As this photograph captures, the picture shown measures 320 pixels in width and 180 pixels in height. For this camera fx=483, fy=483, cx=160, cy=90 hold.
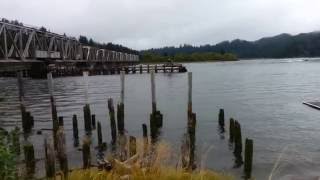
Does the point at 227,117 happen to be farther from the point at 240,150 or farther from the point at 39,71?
the point at 39,71

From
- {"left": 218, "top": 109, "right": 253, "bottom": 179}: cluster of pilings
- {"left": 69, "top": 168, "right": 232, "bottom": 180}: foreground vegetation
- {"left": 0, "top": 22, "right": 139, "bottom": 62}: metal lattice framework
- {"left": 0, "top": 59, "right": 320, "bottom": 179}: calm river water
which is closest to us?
{"left": 69, "top": 168, "right": 232, "bottom": 180}: foreground vegetation

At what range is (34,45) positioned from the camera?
9181 cm

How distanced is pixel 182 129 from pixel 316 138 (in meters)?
10.3

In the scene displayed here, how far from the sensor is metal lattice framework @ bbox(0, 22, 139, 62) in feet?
239

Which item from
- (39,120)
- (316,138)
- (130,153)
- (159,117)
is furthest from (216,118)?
(130,153)

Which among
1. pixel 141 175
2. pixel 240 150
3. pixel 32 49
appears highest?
pixel 32 49

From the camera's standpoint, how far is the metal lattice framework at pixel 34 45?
72875mm

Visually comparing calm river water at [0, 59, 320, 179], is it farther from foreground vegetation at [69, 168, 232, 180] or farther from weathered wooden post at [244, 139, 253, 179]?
foreground vegetation at [69, 168, 232, 180]

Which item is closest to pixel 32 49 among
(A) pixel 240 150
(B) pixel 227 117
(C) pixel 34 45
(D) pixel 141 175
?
(C) pixel 34 45

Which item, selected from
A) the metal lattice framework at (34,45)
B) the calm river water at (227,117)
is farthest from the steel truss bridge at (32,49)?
the calm river water at (227,117)

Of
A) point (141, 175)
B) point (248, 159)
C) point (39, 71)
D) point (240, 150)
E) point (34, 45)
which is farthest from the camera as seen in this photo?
point (39, 71)

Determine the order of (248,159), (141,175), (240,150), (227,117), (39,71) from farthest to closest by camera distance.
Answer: (39,71), (227,117), (240,150), (248,159), (141,175)

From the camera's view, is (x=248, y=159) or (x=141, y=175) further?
(x=248, y=159)

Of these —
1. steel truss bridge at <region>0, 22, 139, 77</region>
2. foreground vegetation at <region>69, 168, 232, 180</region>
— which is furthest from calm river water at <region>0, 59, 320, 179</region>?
steel truss bridge at <region>0, 22, 139, 77</region>
